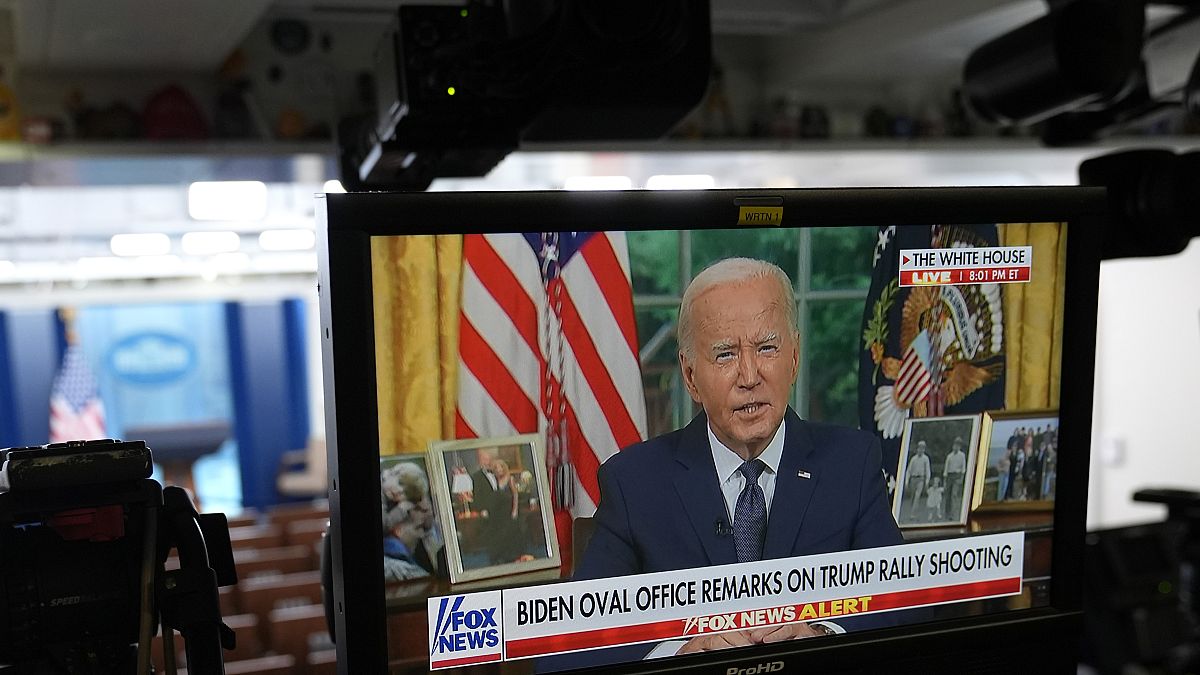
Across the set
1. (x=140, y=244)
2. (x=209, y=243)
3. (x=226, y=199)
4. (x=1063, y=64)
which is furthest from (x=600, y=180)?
(x=140, y=244)

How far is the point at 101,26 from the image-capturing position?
287 cm

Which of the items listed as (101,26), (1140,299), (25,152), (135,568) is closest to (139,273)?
(25,152)

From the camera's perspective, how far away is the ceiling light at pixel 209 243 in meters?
6.52

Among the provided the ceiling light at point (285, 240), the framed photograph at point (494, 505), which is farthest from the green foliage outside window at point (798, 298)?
the ceiling light at point (285, 240)

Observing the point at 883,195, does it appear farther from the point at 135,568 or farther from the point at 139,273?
the point at 139,273

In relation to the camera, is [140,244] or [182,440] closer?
[140,244]

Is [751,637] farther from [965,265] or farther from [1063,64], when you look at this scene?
[1063,64]

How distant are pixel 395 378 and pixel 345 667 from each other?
0.27 meters

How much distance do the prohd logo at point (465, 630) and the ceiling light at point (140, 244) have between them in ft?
19.1

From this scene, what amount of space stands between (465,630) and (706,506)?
27 centimetres

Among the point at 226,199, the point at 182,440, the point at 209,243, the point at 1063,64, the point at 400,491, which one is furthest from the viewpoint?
the point at 182,440

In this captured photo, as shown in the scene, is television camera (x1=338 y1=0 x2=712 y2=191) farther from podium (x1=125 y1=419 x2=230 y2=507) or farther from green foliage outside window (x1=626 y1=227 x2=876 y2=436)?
podium (x1=125 y1=419 x2=230 y2=507)

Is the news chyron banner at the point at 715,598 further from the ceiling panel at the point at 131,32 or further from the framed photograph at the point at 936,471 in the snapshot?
the ceiling panel at the point at 131,32

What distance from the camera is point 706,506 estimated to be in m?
1.07
